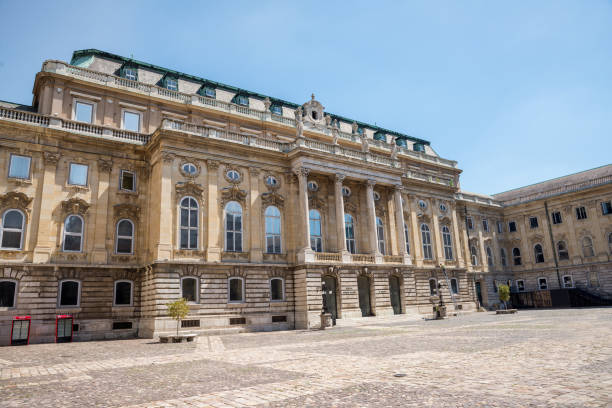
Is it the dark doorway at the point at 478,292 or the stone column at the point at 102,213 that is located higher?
the stone column at the point at 102,213

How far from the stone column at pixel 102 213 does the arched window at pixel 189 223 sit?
5.17 metres

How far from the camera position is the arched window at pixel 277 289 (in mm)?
33188

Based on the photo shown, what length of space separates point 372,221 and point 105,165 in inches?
872

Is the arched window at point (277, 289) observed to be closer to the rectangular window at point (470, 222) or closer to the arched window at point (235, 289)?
the arched window at point (235, 289)

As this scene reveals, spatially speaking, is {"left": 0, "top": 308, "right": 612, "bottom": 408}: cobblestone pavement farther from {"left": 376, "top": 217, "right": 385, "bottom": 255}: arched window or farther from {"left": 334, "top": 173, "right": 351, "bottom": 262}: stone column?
{"left": 376, "top": 217, "right": 385, "bottom": 255}: arched window

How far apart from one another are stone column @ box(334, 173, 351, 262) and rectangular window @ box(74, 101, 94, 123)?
785 inches

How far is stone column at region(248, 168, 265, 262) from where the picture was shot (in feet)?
107

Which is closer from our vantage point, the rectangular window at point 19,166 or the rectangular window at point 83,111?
the rectangular window at point 19,166

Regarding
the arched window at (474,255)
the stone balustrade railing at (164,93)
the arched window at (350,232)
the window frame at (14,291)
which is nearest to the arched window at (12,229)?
the window frame at (14,291)

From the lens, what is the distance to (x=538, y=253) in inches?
2212

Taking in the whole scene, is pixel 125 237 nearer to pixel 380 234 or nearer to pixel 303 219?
pixel 303 219

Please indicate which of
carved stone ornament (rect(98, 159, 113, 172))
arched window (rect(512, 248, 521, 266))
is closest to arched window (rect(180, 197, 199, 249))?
carved stone ornament (rect(98, 159, 113, 172))

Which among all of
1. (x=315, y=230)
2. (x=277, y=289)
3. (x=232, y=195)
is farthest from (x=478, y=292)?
(x=232, y=195)

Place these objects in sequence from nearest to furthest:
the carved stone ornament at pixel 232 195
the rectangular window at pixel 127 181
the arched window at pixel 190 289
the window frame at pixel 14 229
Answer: the window frame at pixel 14 229, the arched window at pixel 190 289, the rectangular window at pixel 127 181, the carved stone ornament at pixel 232 195
